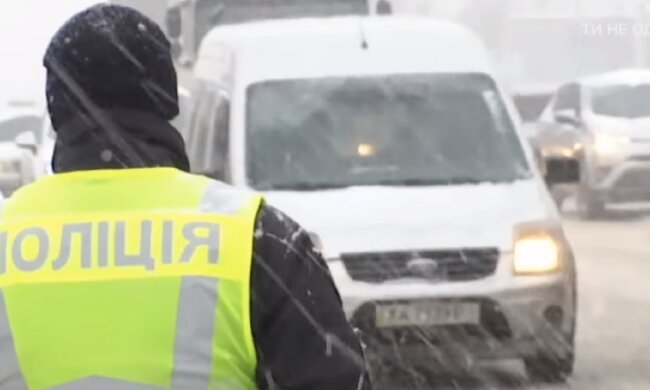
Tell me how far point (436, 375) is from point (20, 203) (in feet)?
21.7

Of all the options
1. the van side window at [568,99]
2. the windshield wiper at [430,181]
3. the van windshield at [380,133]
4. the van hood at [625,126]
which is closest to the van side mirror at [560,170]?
the van windshield at [380,133]

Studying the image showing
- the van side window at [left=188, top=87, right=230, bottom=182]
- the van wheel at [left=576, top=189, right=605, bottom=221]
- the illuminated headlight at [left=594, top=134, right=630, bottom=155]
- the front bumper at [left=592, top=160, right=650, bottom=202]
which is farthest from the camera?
the van wheel at [left=576, top=189, right=605, bottom=221]

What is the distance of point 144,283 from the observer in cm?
257

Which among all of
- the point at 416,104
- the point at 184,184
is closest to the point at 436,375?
the point at 416,104

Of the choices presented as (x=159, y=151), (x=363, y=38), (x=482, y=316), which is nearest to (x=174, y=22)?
Result: (x=363, y=38)

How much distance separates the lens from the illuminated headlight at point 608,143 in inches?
833


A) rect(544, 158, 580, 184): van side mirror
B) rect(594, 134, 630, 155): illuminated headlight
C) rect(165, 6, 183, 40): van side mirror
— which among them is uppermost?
rect(544, 158, 580, 184): van side mirror

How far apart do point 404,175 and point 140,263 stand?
6713 mm

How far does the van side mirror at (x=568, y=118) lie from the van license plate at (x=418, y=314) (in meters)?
12.9

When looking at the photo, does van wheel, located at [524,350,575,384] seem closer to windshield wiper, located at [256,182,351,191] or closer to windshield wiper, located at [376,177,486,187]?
windshield wiper, located at [376,177,486,187]

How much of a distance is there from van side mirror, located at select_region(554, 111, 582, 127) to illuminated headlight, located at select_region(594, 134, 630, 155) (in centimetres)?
31

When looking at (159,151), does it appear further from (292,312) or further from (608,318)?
(608,318)

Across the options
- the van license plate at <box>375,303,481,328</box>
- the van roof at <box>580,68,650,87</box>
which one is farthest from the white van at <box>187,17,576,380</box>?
the van roof at <box>580,68,650,87</box>

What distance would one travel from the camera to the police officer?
254 centimetres
